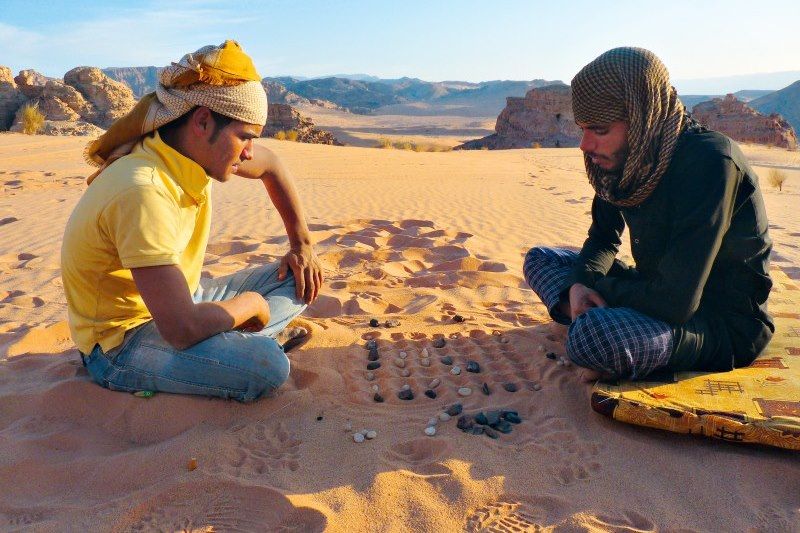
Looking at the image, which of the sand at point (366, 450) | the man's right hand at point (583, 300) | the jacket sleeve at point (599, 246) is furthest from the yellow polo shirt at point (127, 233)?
the jacket sleeve at point (599, 246)

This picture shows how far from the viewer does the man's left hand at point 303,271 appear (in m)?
3.20

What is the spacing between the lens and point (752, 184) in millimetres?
2479

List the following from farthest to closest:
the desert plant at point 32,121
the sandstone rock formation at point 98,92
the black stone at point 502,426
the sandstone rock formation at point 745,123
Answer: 1. the sandstone rock formation at point 745,123
2. the sandstone rock formation at point 98,92
3. the desert plant at point 32,121
4. the black stone at point 502,426

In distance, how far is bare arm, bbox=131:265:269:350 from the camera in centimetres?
224

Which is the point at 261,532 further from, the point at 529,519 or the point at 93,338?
the point at 93,338

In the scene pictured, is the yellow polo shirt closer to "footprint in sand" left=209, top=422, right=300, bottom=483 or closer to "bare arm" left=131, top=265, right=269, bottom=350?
"bare arm" left=131, top=265, right=269, bottom=350

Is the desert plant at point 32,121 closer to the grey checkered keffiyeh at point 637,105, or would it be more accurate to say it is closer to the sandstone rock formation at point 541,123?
the sandstone rock formation at point 541,123

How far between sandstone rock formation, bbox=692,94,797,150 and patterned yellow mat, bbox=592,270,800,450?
26144 millimetres

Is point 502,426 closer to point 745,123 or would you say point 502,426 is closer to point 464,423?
point 464,423

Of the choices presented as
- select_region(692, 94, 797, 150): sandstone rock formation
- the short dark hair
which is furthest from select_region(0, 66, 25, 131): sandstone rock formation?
select_region(692, 94, 797, 150): sandstone rock formation

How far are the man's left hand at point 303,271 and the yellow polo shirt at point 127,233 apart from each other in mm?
552

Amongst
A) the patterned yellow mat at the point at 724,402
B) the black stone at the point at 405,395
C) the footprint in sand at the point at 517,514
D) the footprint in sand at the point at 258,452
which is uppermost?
the patterned yellow mat at the point at 724,402

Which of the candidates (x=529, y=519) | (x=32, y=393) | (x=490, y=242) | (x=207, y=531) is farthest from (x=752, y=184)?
(x=490, y=242)

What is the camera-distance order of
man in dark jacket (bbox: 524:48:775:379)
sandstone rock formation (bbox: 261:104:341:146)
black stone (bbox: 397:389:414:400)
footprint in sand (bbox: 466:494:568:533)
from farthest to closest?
sandstone rock formation (bbox: 261:104:341:146) → black stone (bbox: 397:389:414:400) → man in dark jacket (bbox: 524:48:775:379) → footprint in sand (bbox: 466:494:568:533)
